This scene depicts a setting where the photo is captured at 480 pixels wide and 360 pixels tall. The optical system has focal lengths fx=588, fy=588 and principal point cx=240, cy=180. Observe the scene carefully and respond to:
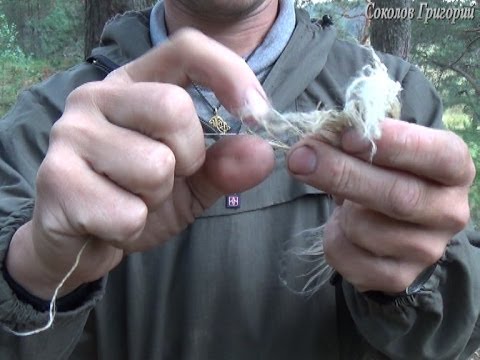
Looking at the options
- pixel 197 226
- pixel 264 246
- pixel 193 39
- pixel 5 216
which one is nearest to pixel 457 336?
pixel 264 246

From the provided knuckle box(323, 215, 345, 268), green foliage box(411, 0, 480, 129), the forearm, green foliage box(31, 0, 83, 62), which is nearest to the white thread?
the forearm

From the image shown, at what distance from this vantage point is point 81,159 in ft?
2.56

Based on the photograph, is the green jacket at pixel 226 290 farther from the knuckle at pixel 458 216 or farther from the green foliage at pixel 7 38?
the green foliage at pixel 7 38

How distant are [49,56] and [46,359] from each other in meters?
9.66

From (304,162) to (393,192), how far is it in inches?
5.0

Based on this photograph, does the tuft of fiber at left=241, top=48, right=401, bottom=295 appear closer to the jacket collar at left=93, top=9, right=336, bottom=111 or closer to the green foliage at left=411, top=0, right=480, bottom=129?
the jacket collar at left=93, top=9, right=336, bottom=111

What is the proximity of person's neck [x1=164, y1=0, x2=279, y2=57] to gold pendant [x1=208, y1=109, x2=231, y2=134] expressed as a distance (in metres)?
0.26

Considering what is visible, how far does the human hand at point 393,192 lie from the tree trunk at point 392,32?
13.2ft

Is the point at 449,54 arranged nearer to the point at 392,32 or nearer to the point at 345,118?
the point at 392,32

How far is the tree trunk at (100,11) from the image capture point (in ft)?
10.8

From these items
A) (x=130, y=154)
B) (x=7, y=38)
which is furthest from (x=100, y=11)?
(x=7, y=38)

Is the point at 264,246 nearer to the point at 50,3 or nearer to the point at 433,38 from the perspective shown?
the point at 433,38

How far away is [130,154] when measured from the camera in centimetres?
76

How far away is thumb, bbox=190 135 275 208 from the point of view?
0.85 metres
